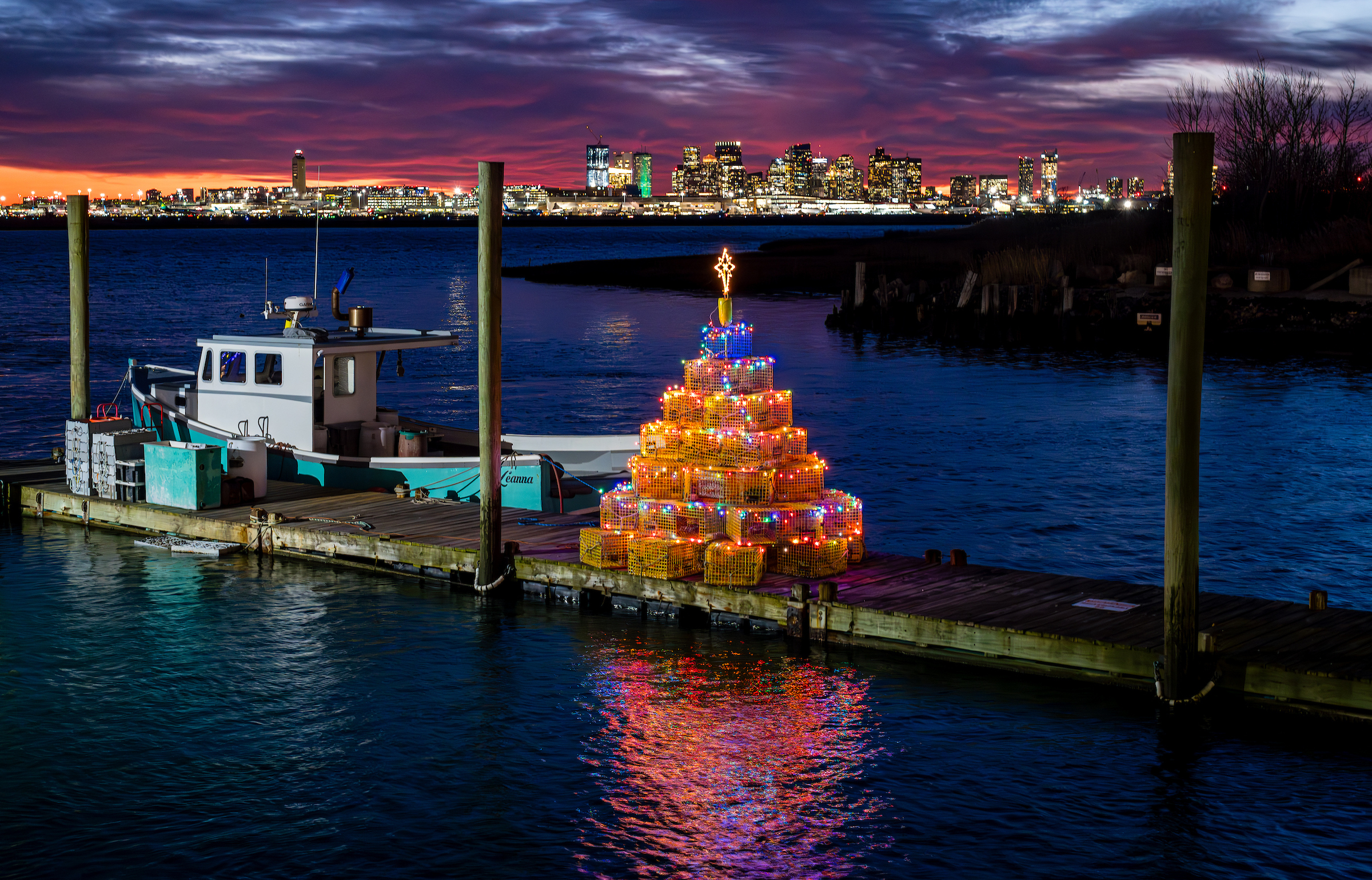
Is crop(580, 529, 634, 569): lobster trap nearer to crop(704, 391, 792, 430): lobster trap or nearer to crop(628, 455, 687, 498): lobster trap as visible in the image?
crop(628, 455, 687, 498): lobster trap

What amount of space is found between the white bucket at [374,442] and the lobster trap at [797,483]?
8214 mm

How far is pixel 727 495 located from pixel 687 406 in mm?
1133

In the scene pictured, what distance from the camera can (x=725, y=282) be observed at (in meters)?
15.3

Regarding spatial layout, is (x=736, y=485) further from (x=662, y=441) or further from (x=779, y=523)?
(x=662, y=441)

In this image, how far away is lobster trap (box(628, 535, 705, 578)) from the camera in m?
15.2

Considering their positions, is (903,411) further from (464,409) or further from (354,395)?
(354,395)

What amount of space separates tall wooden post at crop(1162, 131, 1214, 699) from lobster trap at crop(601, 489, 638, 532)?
5822mm

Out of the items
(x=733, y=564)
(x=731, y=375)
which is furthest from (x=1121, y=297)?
(x=733, y=564)

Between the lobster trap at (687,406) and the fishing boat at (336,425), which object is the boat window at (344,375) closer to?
the fishing boat at (336,425)

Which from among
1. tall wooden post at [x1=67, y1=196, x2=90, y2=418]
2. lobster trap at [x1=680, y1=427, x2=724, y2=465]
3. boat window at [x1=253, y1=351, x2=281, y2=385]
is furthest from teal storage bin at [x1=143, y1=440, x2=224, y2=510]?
lobster trap at [x1=680, y1=427, x2=724, y2=465]

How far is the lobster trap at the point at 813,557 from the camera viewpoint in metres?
15.0

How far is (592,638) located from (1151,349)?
3999 centimetres

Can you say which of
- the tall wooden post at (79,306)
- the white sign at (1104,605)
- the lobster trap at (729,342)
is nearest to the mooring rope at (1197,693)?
the white sign at (1104,605)

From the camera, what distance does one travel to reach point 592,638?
1546cm
